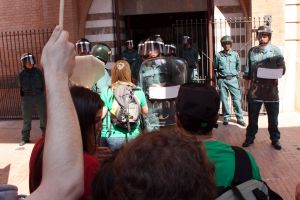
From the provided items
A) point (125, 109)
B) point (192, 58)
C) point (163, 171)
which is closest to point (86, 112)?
point (163, 171)

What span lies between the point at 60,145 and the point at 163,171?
1.18ft

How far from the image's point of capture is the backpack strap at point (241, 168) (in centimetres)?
206

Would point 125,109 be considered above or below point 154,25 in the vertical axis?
below

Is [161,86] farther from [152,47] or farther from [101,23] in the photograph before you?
[101,23]

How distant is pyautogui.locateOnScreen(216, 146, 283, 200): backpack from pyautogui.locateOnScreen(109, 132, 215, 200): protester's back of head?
508mm

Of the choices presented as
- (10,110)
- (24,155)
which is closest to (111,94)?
(24,155)

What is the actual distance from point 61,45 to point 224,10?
34.5 feet

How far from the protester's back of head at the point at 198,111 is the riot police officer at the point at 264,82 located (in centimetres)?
500

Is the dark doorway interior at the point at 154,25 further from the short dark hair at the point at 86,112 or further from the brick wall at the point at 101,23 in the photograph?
the short dark hair at the point at 86,112

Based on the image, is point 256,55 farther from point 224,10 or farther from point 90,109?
point 90,109

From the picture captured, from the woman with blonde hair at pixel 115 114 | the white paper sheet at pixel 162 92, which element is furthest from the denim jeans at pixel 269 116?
the woman with blonde hair at pixel 115 114

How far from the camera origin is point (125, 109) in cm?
468

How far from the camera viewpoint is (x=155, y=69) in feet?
17.5

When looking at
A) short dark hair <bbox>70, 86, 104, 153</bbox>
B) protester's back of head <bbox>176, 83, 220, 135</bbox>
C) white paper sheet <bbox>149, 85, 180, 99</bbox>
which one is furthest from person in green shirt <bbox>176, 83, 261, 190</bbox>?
white paper sheet <bbox>149, 85, 180, 99</bbox>
